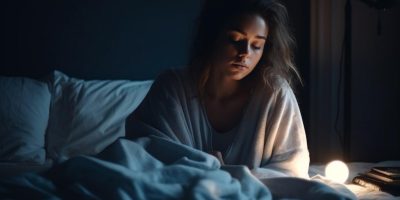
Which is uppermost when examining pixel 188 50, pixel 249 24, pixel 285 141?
pixel 249 24

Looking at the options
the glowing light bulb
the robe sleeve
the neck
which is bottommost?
the glowing light bulb

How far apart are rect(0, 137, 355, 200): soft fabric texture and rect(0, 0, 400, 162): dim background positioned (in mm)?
1140

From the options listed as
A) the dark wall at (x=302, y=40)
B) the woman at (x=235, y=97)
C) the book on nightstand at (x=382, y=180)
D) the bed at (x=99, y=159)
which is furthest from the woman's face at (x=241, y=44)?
the dark wall at (x=302, y=40)

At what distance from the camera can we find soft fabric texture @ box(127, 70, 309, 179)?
1.52 meters

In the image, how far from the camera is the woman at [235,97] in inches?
59.7

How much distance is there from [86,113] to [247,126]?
78cm

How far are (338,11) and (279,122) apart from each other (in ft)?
3.28

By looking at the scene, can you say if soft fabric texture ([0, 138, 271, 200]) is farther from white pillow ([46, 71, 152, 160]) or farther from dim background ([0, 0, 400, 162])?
dim background ([0, 0, 400, 162])

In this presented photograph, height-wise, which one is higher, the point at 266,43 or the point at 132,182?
the point at 266,43

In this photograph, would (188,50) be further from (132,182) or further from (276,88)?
(132,182)

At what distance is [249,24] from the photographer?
4.94 feet

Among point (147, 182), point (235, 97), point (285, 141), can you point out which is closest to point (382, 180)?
point (285, 141)

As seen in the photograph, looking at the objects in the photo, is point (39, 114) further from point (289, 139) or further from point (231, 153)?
point (289, 139)

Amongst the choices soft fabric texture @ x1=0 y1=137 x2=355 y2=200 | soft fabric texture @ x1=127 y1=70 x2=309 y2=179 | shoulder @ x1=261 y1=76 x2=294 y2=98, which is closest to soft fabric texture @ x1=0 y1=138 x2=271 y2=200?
soft fabric texture @ x1=0 y1=137 x2=355 y2=200
